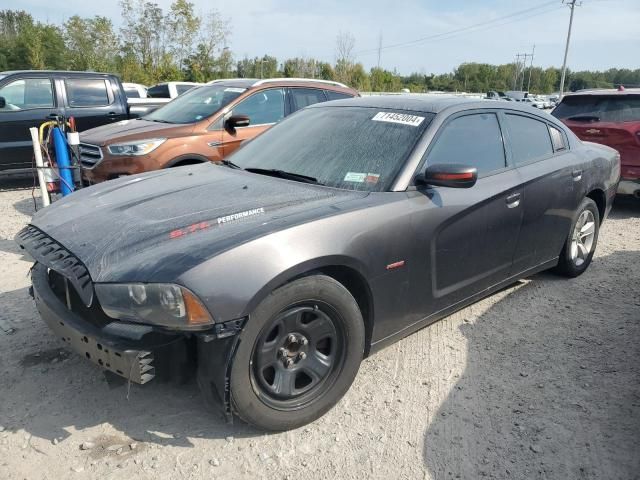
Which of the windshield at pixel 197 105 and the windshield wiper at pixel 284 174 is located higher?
the windshield at pixel 197 105

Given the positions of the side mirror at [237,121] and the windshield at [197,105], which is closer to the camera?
the side mirror at [237,121]

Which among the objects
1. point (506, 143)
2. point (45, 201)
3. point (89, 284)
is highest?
point (506, 143)

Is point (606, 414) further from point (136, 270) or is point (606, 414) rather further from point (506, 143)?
point (136, 270)

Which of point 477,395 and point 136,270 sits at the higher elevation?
point 136,270

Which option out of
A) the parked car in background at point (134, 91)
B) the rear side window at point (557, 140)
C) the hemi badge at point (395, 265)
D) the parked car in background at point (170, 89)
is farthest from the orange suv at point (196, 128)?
the parked car in background at point (134, 91)

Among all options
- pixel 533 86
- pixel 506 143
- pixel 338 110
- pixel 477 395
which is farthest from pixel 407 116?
pixel 533 86

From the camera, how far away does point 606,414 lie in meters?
2.84

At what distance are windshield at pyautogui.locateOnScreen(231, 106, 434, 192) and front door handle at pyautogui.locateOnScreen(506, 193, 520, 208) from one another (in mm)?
814

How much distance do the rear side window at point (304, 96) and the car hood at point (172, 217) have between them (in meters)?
3.70

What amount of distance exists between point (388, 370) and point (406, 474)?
2.88 feet

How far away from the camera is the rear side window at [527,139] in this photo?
12.6ft

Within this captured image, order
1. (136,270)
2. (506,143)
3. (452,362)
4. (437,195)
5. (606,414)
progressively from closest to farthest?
(136,270) → (606,414) → (437,195) → (452,362) → (506,143)

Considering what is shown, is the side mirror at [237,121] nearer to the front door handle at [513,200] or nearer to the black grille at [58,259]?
the black grille at [58,259]

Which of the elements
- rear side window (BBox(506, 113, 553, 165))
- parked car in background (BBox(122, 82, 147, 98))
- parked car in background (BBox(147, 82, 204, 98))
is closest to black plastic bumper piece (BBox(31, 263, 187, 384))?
rear side window (BBox(506, 113, 553, 165))
